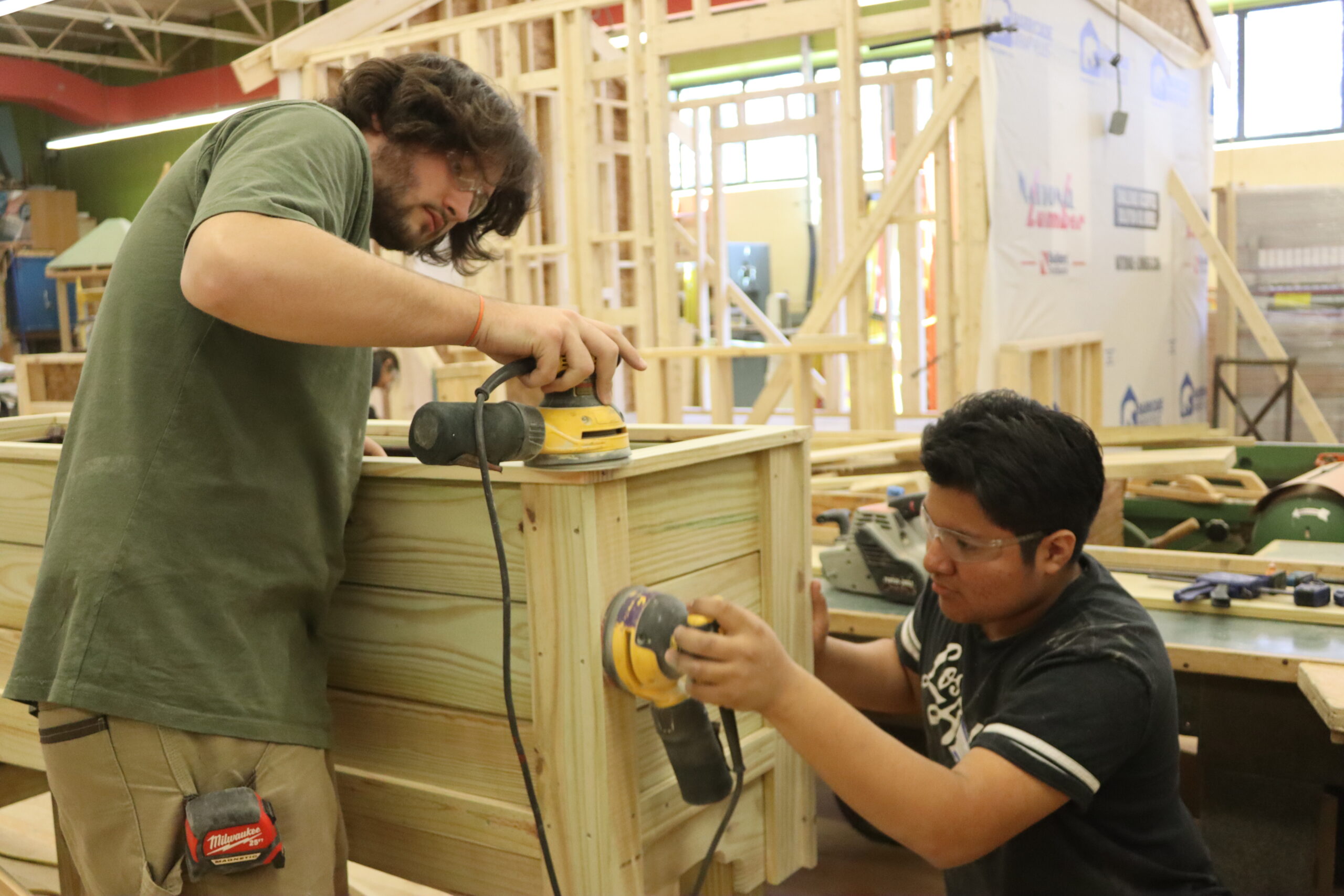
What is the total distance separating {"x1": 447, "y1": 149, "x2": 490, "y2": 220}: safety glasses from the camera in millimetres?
1489

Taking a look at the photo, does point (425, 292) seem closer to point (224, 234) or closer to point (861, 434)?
point (224, 234)

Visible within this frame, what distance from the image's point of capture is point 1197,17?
9648 mm

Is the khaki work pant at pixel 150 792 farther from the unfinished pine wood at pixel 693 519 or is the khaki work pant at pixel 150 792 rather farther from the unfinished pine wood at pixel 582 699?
the unfinished pine wood at pixel 693 519

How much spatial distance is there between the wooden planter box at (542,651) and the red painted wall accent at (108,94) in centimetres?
1338

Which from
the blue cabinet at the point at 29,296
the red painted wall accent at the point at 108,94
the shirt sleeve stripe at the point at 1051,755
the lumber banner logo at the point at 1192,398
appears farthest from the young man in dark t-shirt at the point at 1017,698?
→ the blue cabinet at the point at 29,296

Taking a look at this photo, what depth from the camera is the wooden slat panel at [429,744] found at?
1403 mm

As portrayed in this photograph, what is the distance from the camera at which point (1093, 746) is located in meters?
1.45

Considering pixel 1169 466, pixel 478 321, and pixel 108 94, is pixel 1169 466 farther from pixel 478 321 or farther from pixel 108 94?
pixel 108 94

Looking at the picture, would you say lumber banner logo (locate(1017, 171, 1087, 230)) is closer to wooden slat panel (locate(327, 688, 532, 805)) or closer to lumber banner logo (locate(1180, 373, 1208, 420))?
lumber banner logo (locate(1180, 373, 1208, 420))

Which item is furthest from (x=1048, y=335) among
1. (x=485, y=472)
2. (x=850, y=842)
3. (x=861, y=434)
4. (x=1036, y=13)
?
(x=485, y=472)

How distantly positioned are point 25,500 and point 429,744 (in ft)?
2.57

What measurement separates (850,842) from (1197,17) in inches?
364

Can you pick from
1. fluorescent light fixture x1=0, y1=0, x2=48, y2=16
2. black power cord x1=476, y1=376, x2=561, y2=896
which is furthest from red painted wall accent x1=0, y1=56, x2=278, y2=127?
black power cord x1=476, y1=376, x2=561, y2=896

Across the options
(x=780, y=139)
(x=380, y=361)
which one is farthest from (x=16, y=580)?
(x=780, y=139)
